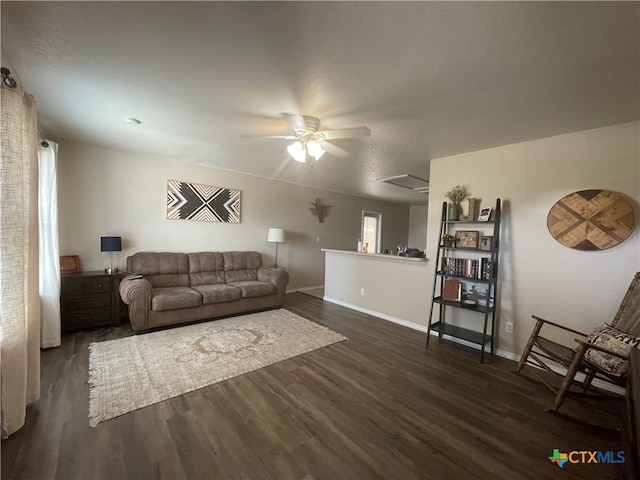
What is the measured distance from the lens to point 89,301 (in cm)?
314

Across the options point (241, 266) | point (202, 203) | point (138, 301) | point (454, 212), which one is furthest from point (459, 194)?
point (138, 301)

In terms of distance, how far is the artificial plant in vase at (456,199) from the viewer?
3158 millimetres

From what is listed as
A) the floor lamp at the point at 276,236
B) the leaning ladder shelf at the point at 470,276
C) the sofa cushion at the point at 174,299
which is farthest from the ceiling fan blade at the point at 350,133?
the floor lamp at the point at 276,236

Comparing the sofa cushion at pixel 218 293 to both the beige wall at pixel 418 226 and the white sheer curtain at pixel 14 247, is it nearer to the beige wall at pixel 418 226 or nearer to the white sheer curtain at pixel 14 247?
the white sheer curtain at pixel 14 247

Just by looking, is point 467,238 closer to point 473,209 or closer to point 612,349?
point 473,209

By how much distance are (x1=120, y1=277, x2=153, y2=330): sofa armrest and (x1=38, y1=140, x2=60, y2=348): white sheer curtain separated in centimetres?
60

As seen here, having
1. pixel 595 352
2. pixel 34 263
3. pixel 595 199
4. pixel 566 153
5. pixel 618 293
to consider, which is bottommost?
pixel 595 352

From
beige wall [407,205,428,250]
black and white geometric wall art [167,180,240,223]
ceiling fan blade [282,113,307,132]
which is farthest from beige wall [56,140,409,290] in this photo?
beige wall [407,205,428,250]

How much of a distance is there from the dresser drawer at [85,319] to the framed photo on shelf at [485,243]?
4611 mm

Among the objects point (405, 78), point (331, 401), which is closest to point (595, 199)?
point (405, 78)

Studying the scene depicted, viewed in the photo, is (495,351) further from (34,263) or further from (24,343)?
(34,263)

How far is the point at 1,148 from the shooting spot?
1446 mm

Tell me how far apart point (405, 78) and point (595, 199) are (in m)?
2.15

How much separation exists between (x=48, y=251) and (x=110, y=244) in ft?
2.46
